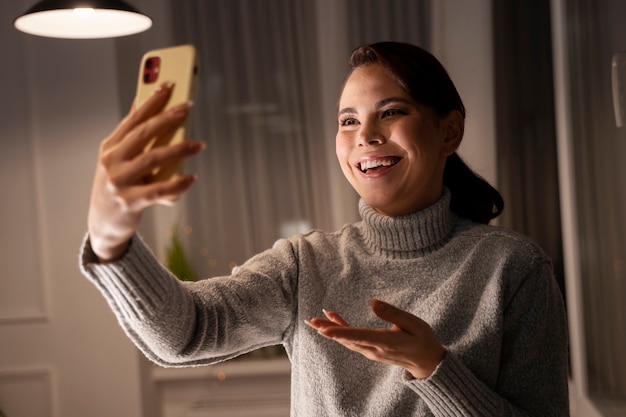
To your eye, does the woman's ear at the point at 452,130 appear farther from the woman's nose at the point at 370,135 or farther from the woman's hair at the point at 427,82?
the woman's nose at the point at 370,135

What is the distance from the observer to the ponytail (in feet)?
4.72

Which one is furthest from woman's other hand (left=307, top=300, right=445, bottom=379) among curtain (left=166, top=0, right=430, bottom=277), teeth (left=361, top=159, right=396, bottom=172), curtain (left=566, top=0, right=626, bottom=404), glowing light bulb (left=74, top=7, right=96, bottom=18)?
curtain (left=166, top=0, right=430, bottom=277)

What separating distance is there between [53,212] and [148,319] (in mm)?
2316

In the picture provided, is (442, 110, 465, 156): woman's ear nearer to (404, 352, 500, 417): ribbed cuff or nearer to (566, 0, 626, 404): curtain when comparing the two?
(404, 352, 500, 417): ribbed cuff

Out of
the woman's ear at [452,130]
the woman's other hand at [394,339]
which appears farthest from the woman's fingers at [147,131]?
the woman's ear at [452,130]

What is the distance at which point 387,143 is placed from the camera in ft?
4.20

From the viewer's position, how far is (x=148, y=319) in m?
1.05

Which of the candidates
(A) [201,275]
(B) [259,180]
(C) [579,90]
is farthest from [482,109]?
(A) [201,275]

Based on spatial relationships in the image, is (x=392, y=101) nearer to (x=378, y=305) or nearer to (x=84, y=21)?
(x=378, y=305)

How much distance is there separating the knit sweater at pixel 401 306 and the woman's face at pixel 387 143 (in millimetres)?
54

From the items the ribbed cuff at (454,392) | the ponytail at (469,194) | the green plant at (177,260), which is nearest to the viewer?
the ribbed cuff at (454,392)

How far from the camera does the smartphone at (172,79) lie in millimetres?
918

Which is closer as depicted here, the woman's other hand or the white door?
the woman's other hand

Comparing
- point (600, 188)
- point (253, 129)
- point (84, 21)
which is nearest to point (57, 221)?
point (253, 129)
